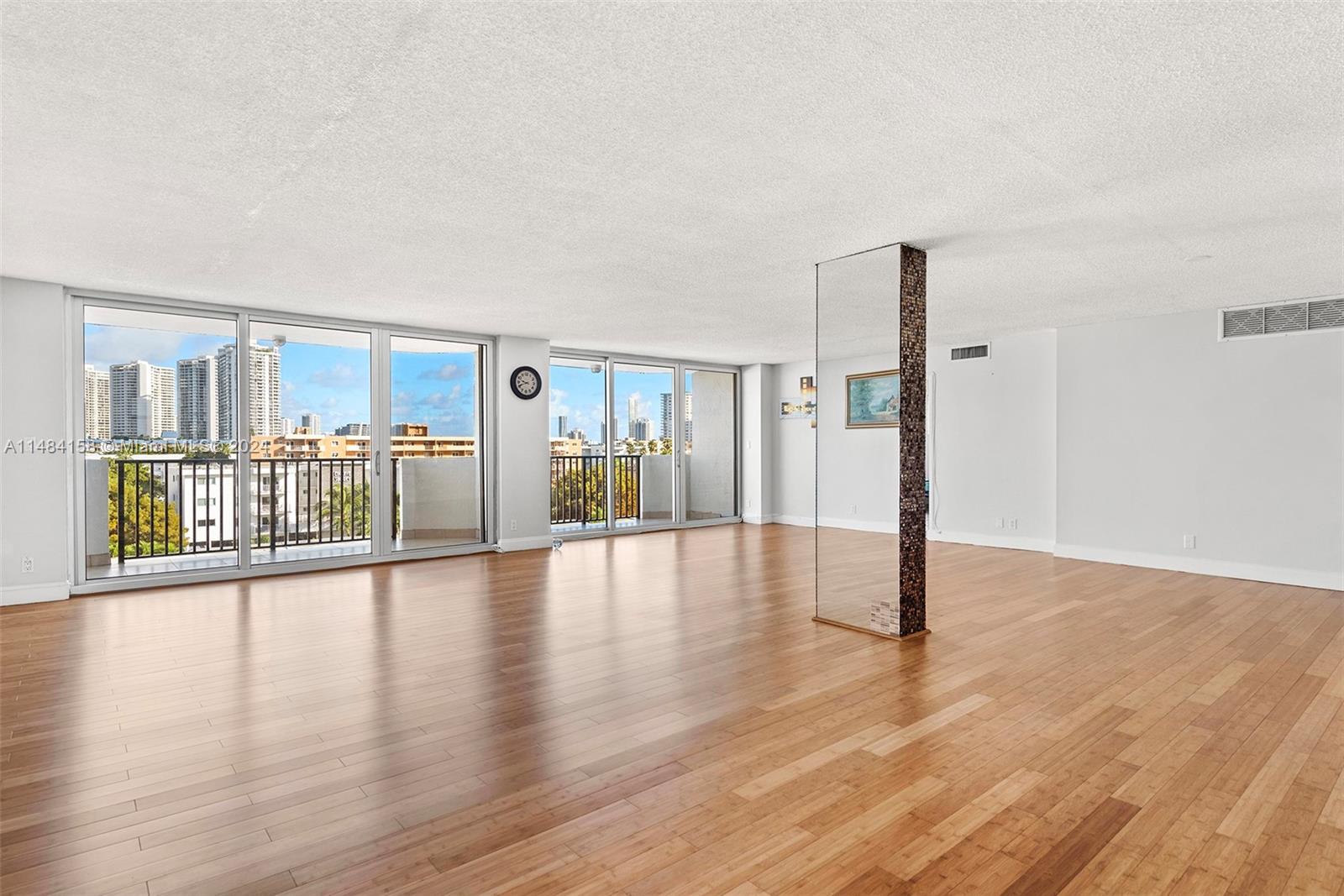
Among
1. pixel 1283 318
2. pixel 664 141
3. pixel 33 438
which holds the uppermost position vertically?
pixel 664 141

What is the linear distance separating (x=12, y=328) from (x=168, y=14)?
479 cm

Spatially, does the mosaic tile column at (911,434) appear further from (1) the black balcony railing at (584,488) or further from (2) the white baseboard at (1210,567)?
(1) the black balcony railing at (584,488)

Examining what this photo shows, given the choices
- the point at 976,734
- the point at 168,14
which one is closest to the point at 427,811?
the point at 976,734

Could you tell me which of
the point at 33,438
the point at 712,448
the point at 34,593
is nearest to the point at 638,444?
the point at 712,448

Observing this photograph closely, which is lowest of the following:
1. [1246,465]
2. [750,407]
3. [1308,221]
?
[1246,465]

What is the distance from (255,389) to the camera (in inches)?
259

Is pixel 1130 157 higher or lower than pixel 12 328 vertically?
higher

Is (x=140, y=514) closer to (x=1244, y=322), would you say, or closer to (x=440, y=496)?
(x=440, y=496)

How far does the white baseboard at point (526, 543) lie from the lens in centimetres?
805

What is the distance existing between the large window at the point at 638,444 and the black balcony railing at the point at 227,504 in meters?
2.53

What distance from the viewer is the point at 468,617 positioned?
486cm

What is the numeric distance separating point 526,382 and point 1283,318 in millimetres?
7346

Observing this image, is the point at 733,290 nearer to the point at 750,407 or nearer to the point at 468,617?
the point at 468,617

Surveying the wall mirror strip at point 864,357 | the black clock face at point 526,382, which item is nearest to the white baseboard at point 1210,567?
the wall mirror strip at point 864,357
